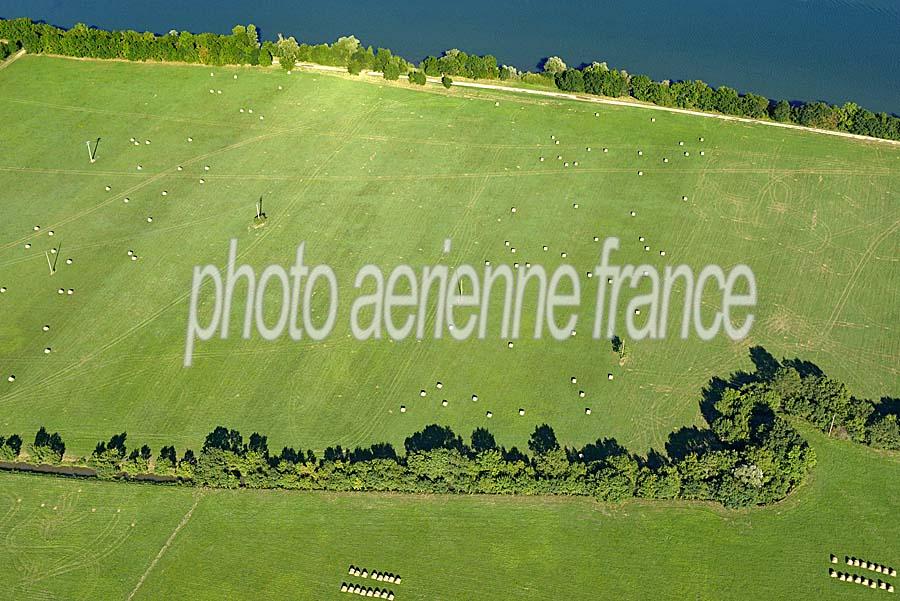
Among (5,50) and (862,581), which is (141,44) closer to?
(5,50)

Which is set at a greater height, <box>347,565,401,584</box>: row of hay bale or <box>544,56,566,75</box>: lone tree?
<box>544,56,566,75</box>: lone tree

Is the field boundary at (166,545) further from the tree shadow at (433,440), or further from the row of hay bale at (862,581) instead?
the row of hay bale at (862,581)

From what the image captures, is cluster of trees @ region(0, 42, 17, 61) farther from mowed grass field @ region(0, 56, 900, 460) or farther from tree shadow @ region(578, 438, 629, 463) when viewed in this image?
tree shadow @ region(578, 438, 629, 463)

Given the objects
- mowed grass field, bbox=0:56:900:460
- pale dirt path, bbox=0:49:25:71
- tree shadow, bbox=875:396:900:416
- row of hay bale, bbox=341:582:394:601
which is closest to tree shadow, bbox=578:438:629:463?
mowed grass field, bbox=0:56:900:460

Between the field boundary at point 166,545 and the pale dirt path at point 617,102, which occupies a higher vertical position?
the pale dirt path at point 617,102

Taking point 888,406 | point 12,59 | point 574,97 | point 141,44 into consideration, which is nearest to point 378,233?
point 574,97

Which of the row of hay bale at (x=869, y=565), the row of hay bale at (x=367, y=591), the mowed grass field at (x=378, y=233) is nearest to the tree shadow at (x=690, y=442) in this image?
the mowed grass field at (x=378, y=233)

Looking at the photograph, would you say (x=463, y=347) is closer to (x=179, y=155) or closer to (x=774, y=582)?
(x=774, y=582)

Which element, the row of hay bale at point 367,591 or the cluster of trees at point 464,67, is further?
the cluster of trees at point 464,67
